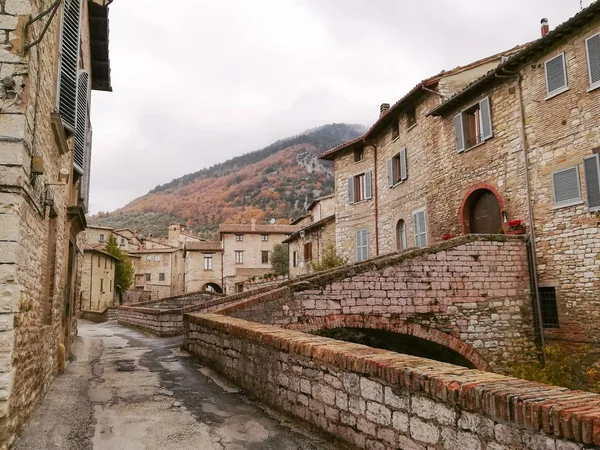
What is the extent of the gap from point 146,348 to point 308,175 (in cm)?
10395

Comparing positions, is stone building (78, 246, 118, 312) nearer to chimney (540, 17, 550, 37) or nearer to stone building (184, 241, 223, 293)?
stone building (184, 241, 223, 293)

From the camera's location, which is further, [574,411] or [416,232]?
[416,232]

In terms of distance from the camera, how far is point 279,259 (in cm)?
4356

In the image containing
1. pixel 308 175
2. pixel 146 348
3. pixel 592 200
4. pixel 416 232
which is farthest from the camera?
pixel 308 175

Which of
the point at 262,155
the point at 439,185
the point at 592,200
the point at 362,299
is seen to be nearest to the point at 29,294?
the point at 362,299

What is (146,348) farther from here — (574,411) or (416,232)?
(574,411)

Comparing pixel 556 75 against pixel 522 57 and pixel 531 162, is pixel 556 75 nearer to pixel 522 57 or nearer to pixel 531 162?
pixel 522 57

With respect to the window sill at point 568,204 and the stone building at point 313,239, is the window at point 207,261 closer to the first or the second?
the stone building at point 313,239

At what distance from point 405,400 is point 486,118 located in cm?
1275

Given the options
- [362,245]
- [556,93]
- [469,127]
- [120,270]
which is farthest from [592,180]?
[120,270]

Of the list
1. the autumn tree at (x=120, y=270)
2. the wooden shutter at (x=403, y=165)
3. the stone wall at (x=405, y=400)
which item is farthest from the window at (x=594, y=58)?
the autumn tree at (x=120, y=270)

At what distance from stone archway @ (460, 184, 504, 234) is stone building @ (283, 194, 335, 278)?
9.91 meters

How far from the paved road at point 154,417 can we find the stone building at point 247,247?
38.7 metres

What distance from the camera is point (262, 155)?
147 m
